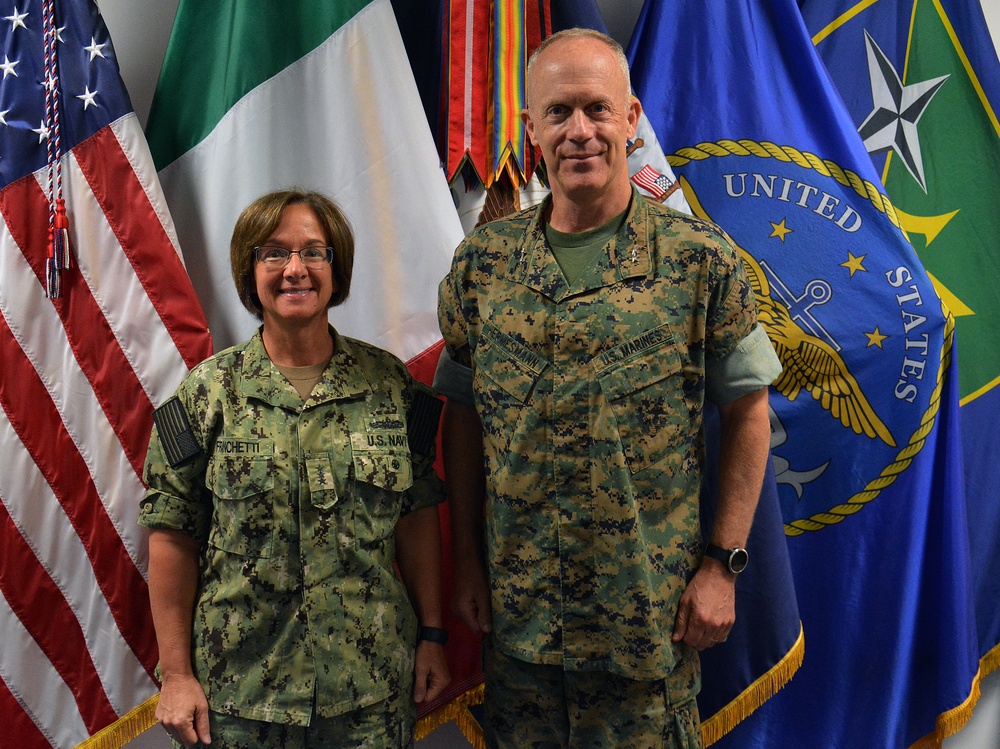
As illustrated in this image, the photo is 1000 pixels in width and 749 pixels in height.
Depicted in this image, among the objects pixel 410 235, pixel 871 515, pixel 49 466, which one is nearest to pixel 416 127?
pixel 410 235

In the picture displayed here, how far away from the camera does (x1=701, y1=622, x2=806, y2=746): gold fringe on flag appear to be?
1.76 metres

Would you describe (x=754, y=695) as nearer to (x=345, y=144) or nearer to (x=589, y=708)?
(x=589, y=708)

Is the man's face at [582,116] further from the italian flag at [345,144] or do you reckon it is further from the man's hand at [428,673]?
the man's hand at [428,673]

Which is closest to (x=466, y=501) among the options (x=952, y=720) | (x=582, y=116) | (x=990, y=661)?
(x=582, y=116)

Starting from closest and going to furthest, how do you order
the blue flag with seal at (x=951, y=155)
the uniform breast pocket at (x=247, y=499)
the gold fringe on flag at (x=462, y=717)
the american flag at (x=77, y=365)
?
the uniform breast pocket at (x=247, y=499) → the american flag at (x=77, y=365) → the gold fringe on flag at (x=462, y=717) → the blue flag with seal at (x=951, y=155)

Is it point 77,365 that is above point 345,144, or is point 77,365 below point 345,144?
below

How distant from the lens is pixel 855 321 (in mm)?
1857

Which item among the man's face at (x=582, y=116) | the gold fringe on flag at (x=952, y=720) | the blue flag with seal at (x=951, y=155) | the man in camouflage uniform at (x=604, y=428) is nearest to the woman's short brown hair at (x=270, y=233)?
the man in camouflage uniform at (x=604, y=428)

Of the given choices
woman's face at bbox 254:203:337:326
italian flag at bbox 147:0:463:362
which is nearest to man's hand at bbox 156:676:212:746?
woman's face at bbox 254:203:337:326

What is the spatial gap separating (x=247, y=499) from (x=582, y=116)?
2.56 feet

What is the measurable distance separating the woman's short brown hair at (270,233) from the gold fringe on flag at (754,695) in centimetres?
112

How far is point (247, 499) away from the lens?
1.34m

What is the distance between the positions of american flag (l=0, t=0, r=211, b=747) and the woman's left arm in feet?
1.75

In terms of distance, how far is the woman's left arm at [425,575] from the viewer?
148 cm
